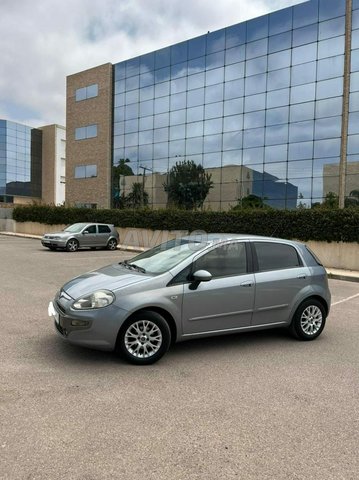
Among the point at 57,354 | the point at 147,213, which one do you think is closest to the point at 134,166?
the point at 147,213

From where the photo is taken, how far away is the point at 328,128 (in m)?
26.4

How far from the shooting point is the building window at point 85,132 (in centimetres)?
3991

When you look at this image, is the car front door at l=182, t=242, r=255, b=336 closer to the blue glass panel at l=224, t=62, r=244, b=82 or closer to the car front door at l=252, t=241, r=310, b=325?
the car front door at l=252, t=241, r=310, b=325

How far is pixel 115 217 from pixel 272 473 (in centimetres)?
2480

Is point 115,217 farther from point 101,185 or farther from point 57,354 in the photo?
point 57,354

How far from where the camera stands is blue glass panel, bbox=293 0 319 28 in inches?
1062

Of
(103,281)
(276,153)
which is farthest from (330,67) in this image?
(103,281)

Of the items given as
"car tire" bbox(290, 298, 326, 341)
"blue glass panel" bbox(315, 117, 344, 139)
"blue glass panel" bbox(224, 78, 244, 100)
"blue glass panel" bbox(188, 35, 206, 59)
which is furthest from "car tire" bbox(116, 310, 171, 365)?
"blue glass panel" bbox(188, 35, 206, 59)

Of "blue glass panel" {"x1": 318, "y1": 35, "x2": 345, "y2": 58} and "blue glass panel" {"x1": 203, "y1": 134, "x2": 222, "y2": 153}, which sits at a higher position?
"blue glass panel" {"x1": 318, "y1": 35, "x2": 345, "y2": 58}

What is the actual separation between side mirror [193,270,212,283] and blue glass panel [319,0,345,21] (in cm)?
2712

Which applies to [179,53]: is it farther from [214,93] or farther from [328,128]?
[328,128]

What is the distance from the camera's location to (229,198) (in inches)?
1224

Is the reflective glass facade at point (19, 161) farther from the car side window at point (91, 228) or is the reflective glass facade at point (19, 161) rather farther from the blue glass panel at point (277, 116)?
the car side window at point (91, 228)

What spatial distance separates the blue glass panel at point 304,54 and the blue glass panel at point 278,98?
1.96 meters
